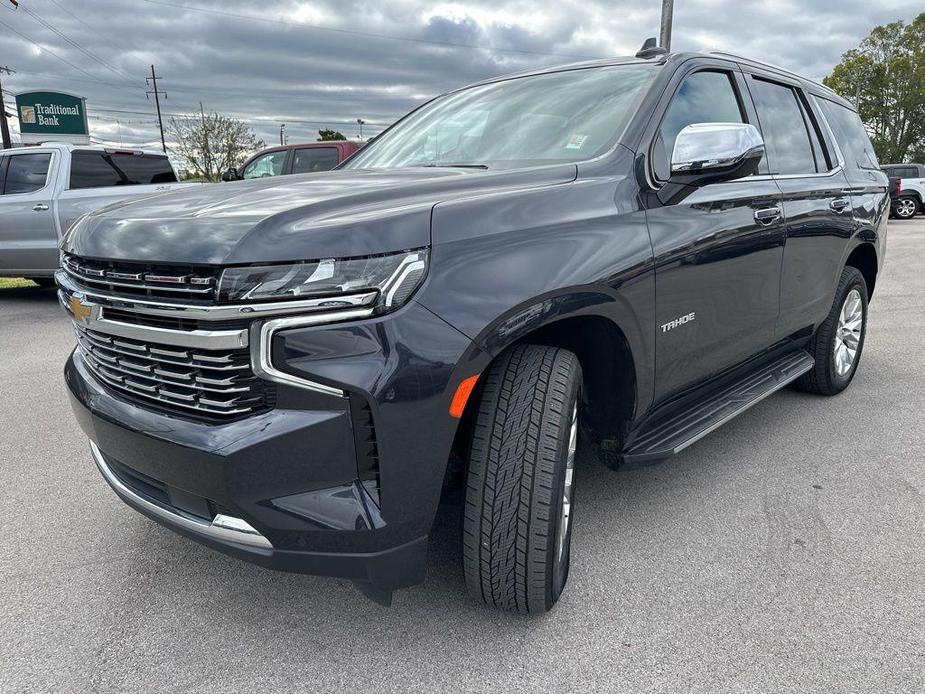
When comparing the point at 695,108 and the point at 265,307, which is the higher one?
the point at 695,108

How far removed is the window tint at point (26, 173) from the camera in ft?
27.5

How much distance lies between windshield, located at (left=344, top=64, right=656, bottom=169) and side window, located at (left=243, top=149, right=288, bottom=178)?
26.4 feet

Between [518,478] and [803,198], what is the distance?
240 cm

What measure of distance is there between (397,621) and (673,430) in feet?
4.10

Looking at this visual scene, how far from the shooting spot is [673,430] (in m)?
2.73

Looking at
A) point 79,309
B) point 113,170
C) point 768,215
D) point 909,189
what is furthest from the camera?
point 909,189

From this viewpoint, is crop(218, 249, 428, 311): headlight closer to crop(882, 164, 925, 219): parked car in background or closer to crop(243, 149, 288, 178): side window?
crop(243, 149, 288, 178): side window

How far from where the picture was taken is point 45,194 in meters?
8.24

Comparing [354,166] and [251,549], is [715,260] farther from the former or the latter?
[251,549]

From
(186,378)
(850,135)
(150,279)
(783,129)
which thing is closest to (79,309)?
(150,279)

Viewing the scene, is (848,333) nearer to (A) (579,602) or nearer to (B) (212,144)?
(A) (579,602)

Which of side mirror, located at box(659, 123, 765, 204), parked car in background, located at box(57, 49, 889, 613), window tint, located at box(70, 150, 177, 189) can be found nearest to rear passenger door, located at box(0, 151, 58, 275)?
window tint, located at box(70, 150, 177, 189)

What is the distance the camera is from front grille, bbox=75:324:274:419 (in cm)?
174

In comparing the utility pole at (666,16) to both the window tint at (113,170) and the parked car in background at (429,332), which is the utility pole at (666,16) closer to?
the window tint at (113,170)
